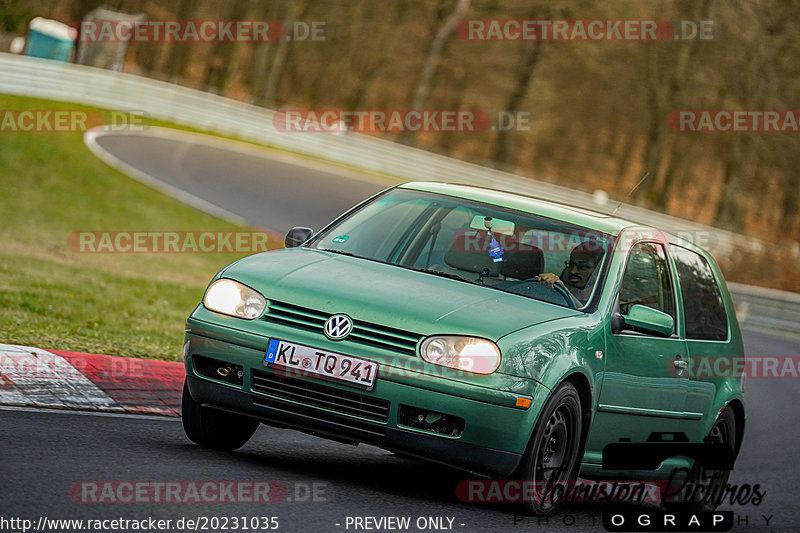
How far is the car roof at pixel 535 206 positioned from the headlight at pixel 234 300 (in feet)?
5.52

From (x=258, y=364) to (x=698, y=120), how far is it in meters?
42.2

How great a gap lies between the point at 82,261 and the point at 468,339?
12039 millimetres

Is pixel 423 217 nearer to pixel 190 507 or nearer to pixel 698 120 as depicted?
pixel 190 507

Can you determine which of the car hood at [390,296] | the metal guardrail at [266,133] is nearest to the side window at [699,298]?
the car hood at [390,296]

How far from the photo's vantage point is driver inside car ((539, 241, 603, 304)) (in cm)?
677

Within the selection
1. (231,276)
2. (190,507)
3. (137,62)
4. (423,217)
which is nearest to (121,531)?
(190,507)

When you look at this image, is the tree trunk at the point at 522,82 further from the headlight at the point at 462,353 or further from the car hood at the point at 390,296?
the headlight at the point at 462,353

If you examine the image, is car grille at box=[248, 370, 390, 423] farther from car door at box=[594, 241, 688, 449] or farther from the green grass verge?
the green grass verge

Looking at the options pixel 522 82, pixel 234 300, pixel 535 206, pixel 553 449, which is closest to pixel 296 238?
pixel 234 300

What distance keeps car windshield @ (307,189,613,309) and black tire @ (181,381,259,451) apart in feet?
3.61

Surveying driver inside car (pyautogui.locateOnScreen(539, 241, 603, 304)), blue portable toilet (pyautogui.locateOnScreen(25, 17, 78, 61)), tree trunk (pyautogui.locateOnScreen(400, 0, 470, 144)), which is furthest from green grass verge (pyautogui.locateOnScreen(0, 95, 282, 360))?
tree trunk (pyautogui.locateOnScreen(400, 0, 470, 144))

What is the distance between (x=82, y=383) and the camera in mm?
7664

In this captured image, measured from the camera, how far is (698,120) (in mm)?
46062

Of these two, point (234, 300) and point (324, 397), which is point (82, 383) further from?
point (324, 397)
